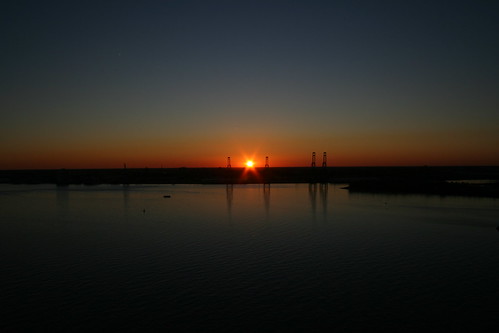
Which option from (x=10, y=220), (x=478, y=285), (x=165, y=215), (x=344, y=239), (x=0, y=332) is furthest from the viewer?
(x=165, y=215)

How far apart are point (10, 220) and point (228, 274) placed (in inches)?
1167

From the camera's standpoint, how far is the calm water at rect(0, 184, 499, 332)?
14102mm

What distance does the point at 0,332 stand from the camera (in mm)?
12945

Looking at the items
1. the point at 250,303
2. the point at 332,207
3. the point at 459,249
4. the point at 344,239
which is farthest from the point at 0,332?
the point at 332,207

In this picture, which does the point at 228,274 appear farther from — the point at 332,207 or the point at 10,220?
the point at 332,207

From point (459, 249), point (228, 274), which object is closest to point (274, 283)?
point (228, 274)

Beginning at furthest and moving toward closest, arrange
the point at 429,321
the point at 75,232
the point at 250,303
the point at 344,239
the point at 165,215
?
the point at 165,215
the point at 75,232
the point at 344,239
the point at 250,303
the point at 429,321

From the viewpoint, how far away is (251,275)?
1931 centimetres

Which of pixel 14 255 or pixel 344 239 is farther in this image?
pixel 344 239

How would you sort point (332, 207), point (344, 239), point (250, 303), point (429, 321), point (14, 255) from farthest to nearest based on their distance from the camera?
point (332, 207) → point (344, 239) → point (14, 255) → point (250, 303) → point (429, 321)

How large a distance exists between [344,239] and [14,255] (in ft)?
70.2

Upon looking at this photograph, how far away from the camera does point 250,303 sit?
51.4 ft

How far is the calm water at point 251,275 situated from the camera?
1410 cm

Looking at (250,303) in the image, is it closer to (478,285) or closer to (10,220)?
(478,285)
